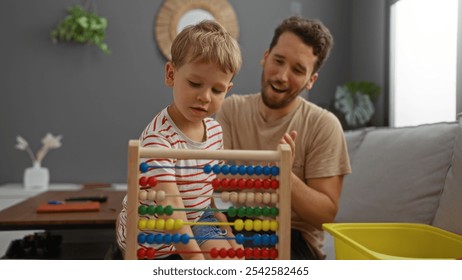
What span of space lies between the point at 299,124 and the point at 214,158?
32cm

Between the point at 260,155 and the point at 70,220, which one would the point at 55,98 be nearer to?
the point at 70,220

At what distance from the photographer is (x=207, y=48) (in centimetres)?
50

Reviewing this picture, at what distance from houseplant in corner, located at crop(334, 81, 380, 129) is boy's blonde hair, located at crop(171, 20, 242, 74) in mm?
309

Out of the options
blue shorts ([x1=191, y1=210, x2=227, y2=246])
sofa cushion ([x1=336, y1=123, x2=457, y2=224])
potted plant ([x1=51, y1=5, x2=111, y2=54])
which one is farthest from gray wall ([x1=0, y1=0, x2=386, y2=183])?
blue shorts ([x1=191, y1=210, x2=227, y2=246])

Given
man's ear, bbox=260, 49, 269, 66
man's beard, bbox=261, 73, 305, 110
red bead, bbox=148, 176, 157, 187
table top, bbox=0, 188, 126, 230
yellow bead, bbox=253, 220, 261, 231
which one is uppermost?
man's ear, bbox=260, 49, 269, 66

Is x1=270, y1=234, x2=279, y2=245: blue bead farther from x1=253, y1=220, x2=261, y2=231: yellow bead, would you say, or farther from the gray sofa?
the gray sofa

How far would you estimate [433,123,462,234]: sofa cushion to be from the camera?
720 millimetres

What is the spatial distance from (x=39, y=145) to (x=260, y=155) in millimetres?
573

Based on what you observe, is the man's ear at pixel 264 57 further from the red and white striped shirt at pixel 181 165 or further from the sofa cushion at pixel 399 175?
the sofa cushion at pixel 399 175

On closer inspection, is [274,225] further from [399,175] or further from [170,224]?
[399,175]

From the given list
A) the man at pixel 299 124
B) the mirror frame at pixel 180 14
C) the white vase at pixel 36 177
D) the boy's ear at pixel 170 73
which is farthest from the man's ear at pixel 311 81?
the white vase at pixel 36 177

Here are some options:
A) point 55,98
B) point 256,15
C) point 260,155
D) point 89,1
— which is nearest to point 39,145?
point 55,98

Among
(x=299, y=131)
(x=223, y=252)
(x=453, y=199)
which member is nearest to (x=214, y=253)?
(x=223, y=252)
